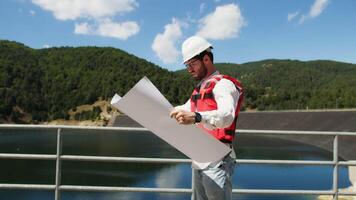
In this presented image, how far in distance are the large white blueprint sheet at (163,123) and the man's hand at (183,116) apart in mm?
57

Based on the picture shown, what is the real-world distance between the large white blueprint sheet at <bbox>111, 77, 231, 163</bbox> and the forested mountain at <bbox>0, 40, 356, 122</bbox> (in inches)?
3158

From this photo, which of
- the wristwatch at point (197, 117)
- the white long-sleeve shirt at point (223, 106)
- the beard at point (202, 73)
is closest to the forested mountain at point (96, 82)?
the beard at point (202, 73)

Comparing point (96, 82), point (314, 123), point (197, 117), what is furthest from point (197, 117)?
point (96, 82)

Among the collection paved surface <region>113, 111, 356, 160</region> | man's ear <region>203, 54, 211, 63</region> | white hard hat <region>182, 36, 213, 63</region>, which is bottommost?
paved surface <region>113, 111, 356, 160</region>

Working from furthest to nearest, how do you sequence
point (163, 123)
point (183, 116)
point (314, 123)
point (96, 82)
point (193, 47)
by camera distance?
point (96, 82) → point (314, 123) → point (193, 47) → point (163, 123) → point (183, 116)

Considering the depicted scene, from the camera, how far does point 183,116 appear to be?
6.42ft

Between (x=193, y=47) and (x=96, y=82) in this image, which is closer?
(x=193, y=47)

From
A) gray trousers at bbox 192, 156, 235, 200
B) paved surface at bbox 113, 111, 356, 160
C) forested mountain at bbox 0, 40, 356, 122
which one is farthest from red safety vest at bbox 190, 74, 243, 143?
forested mountain at bbox 0, 40, 356, 122

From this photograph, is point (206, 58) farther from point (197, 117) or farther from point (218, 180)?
point (218, 180)

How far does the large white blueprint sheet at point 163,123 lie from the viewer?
1968mm

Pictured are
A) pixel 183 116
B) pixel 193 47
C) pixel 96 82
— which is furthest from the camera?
pixel 96 82

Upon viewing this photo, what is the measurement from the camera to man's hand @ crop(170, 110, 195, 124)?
1.96 m

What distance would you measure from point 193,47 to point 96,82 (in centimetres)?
12194

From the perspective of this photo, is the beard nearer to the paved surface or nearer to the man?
the man
